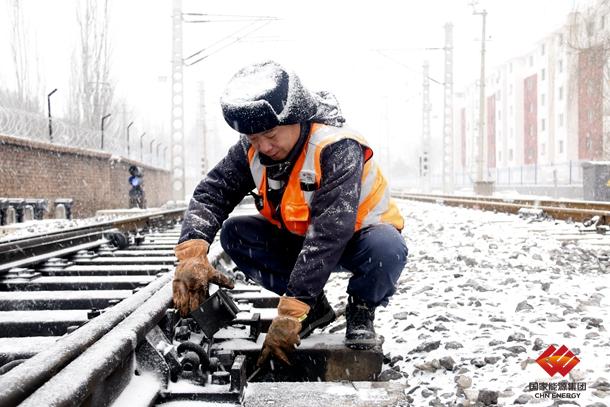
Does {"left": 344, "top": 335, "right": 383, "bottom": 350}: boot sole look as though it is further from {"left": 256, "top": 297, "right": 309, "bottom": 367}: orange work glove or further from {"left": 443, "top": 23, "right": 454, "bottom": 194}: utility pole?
{"left": 443, "top": 23, "right": 454, "bottom": 194}: utility pole

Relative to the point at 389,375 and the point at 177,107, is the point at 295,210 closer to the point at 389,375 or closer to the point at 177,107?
the point at 389,375

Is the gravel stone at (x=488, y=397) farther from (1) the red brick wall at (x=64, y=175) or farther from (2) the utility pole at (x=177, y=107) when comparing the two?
(2) the utility pole at (x=177, y=107)

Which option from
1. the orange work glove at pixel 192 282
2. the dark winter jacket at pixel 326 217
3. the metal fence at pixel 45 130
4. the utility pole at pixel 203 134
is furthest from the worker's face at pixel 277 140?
the utility pole at pixel 203 134

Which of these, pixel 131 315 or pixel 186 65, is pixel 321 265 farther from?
pixel 186 65

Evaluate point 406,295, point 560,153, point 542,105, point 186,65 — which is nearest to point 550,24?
point 542,105

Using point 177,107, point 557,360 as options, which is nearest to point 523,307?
point 557,360

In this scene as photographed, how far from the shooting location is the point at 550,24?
51719mm

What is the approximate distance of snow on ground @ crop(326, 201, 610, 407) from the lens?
8.04 ft

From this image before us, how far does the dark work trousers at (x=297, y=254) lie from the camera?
9.00ft

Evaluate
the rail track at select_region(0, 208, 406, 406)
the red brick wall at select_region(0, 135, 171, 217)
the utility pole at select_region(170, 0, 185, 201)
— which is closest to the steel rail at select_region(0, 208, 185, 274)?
the rail track at select_region(0, 208, 406, 406)

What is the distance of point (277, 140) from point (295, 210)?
34 centimetres

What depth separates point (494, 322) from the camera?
10.6ft

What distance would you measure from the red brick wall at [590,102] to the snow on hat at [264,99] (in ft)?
85.0

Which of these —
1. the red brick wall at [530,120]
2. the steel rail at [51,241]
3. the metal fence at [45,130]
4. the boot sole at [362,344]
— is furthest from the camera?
the red brick wall at [530,120]
